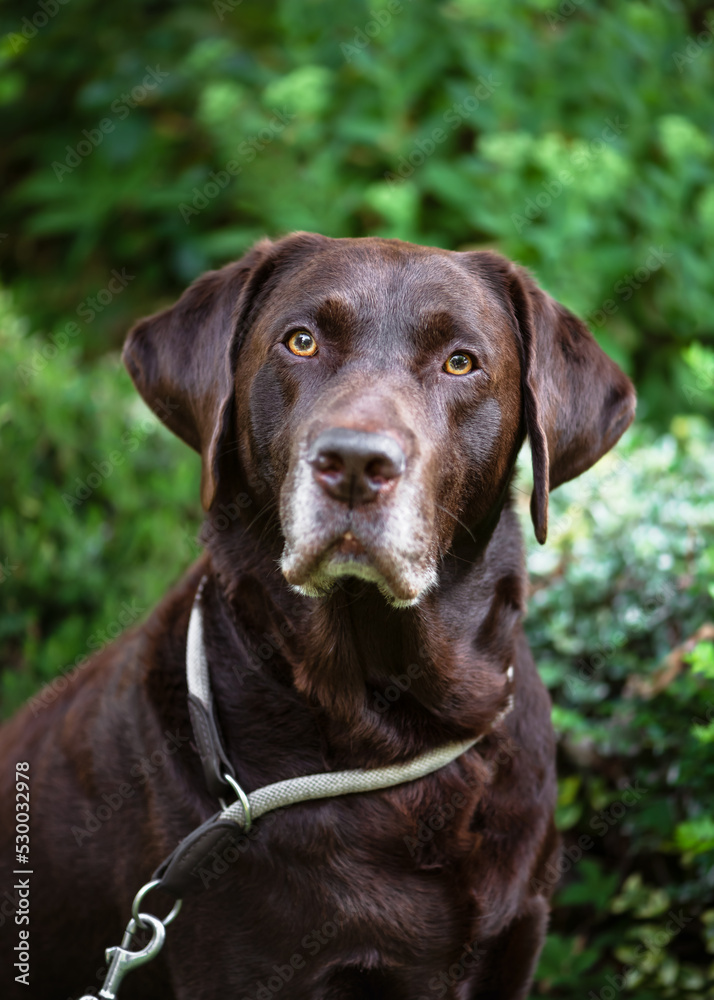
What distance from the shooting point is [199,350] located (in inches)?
99.6

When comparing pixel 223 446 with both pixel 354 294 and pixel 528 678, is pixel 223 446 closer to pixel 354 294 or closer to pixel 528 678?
pixel 354 294

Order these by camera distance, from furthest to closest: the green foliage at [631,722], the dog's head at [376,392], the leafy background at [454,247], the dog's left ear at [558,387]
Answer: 1. the leafy background at [454,247]
2. the green foliage at [631,722]
3. the dog's left ear at [558,387]
4. the dog's head at [376,392]

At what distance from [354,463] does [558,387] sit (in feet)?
2.42

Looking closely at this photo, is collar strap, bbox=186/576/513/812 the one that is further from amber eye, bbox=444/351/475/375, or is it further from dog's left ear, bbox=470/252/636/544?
amber eye, bbox=444/351/475/375

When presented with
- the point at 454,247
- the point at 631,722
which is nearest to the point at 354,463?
the point at 631,722

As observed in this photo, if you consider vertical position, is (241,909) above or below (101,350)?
above

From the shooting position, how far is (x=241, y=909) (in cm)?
218

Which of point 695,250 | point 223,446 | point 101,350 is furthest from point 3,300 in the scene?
point 695,250

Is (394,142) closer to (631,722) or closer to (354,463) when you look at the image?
(631,722)

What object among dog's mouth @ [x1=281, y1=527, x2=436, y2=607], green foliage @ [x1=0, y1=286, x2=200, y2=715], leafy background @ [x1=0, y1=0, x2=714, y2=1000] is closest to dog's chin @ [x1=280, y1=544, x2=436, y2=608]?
dog's mouth @ [x1=281, y1=527, x2=436, y2=607]

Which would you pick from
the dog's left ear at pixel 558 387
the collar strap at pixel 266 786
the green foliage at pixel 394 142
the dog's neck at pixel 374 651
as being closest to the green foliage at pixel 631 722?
the dog's left ear at pixel 558 387

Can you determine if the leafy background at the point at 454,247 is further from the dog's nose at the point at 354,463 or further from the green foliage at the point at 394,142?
the dog's nose at the point at 354,463

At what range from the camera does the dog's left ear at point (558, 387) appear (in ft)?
7.97

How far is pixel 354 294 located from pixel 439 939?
143 centimetres
